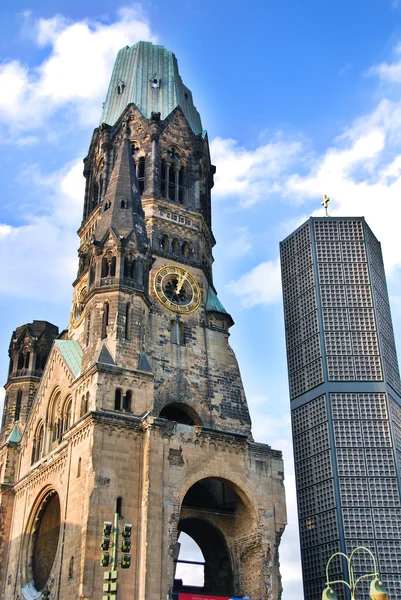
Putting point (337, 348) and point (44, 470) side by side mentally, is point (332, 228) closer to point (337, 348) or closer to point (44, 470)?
point (337, 348)

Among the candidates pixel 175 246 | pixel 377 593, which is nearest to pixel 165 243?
pixel 175 246

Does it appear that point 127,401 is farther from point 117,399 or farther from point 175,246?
point 175,246

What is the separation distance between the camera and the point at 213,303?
5138 centimetres

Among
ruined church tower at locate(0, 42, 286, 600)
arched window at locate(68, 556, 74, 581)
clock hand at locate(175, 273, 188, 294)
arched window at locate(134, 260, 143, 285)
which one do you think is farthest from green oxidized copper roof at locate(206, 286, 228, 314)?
arched window at locate(68, 556, 74, 581)

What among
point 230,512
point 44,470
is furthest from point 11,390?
point 230,512

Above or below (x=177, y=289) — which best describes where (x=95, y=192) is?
above

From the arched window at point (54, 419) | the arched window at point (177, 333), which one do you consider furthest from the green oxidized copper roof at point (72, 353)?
the arched window at point (177, 333)

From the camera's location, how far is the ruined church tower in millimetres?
36906

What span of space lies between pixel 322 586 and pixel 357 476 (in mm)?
6835

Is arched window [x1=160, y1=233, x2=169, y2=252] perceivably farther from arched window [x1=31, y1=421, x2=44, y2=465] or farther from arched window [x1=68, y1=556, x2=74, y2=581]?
arched window [x1=68, y1=556, x2=74, y2=581]

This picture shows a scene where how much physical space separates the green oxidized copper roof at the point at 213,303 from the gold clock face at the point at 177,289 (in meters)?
0.88

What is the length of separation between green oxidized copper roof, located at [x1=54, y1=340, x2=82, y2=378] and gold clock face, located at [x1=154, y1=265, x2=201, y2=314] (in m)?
6.42

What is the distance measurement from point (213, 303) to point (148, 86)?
21.1 metres

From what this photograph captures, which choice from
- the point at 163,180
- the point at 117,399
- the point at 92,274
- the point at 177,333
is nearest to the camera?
the point at 117,399
